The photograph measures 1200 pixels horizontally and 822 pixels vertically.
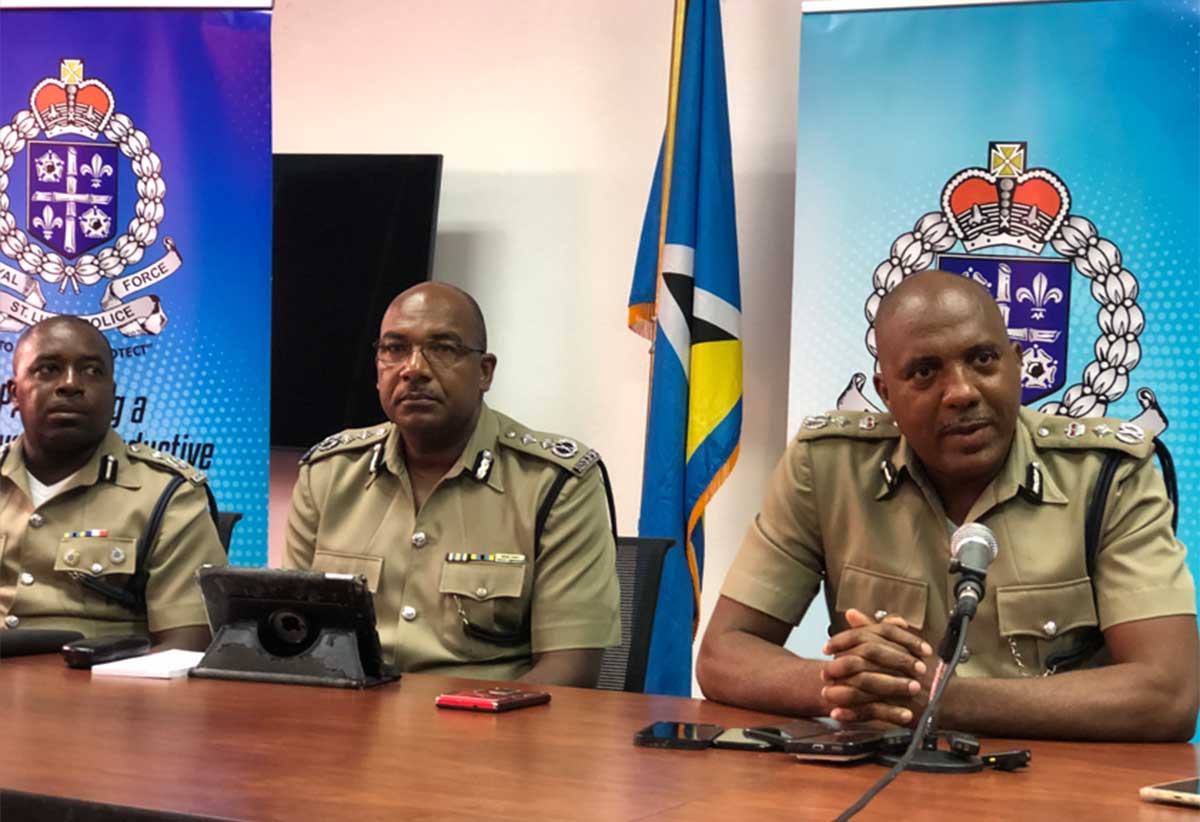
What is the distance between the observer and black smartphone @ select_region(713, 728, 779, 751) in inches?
77.7

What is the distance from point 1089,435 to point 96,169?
121 inches

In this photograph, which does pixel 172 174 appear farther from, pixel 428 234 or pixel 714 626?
pixel 714 626

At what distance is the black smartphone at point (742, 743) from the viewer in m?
1.97

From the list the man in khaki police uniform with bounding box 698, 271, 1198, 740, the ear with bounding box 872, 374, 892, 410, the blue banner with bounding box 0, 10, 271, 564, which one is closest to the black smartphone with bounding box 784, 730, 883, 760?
the man in khaki police uniform with bounding box 698, 271, 1198, 740

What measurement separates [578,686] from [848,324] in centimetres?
167

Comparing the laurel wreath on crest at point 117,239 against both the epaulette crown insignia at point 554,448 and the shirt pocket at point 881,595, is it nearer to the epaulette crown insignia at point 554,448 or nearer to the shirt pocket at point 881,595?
the epaulette crown insignia at point 554,448

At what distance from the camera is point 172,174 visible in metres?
4.43

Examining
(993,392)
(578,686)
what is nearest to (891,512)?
(993,392)

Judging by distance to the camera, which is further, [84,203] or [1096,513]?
[84,203]

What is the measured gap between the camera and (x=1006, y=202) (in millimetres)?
4012

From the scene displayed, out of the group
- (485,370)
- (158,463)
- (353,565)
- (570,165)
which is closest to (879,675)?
(353,565)

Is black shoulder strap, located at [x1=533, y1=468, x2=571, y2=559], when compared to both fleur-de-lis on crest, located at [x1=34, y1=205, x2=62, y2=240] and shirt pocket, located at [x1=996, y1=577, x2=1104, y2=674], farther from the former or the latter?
fleur-de-lis on crest, located at [x1=34, y1=205, x2=62, y2=240]

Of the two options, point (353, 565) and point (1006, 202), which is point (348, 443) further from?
point (1006, 202)

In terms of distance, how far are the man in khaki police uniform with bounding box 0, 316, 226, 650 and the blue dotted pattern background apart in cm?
173
